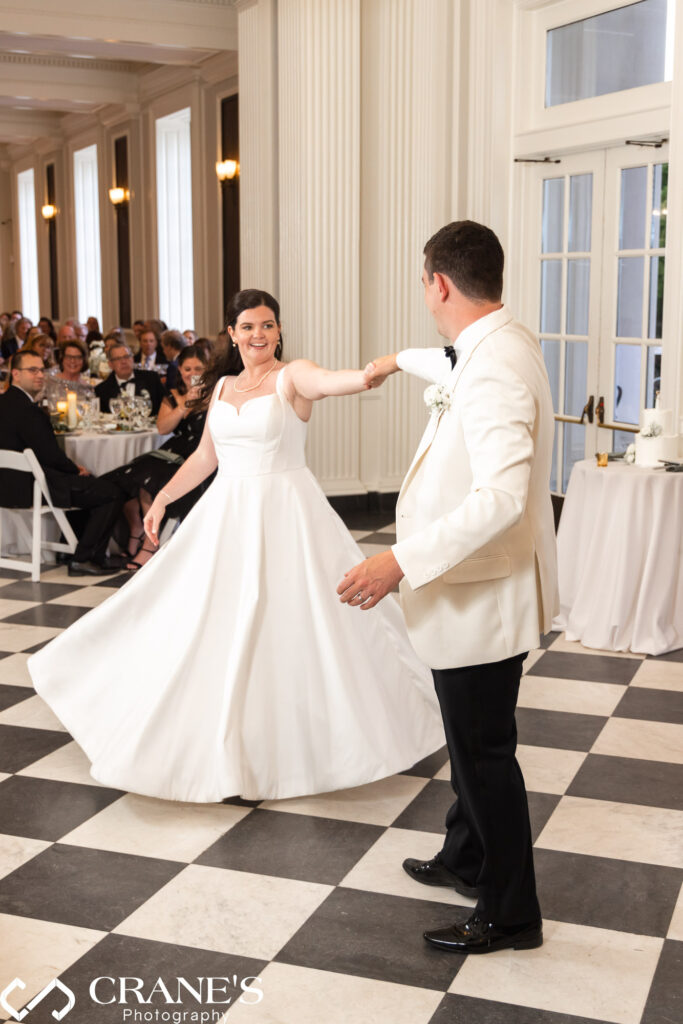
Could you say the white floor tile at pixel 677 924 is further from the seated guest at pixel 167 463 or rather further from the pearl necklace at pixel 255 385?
the seated guest at pixel 167 463

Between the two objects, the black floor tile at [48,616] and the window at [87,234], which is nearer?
the black floor tile at [48,616]

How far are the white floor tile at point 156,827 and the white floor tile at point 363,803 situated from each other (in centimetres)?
18

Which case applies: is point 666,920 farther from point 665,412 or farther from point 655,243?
point 655,243

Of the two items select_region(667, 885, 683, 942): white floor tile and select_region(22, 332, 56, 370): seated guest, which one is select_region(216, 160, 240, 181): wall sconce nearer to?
select_region(22, 332, 56, 370): seated guest

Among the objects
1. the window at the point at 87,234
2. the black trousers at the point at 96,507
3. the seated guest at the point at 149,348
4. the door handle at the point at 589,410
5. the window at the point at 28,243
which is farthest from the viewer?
the window at the point at 28,243

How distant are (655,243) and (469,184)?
63.9 inches

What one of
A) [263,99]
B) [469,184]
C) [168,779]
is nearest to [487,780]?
[168,779]

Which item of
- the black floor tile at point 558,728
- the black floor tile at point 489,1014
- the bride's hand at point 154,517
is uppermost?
the bride's hand at point 154,517

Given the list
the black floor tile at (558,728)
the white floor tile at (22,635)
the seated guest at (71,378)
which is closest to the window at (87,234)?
the seated guest at (71,378)

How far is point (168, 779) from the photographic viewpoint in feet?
11.7

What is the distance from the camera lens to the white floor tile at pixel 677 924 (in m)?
2.87

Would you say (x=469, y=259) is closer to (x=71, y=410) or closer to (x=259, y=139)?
(x=71, y=410)

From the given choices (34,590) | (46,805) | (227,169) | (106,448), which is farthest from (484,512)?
(227,169)
